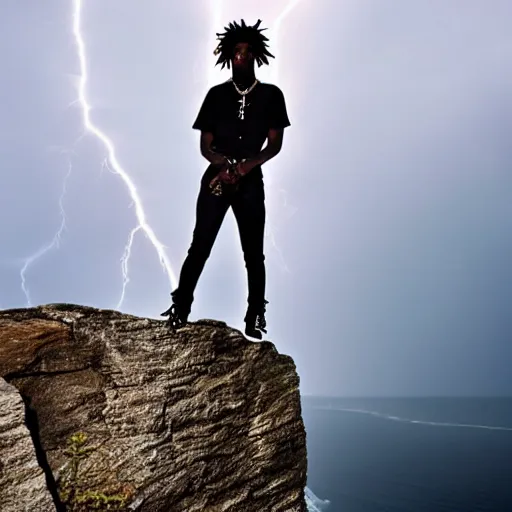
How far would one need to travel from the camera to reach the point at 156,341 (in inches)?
293

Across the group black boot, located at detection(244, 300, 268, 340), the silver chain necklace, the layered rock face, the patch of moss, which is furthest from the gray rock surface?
the silver chain necklace

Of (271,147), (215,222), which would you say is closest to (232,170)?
(271,147)

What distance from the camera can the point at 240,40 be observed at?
824cm

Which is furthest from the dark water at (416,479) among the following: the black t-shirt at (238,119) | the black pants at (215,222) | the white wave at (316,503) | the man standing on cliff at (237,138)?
the black t-shirt at (238,119)

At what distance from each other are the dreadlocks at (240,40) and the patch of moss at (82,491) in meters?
6.28

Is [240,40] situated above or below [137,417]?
above

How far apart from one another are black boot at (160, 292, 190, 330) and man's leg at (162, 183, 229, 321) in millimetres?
257

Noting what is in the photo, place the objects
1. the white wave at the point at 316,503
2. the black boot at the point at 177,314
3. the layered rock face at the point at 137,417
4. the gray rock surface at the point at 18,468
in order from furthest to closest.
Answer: the white wave at the point at 316,503 < the black boot at the point at 177,314 < the layered rock face at the point at 137,417 < the gray rock surface at the point at 18,468

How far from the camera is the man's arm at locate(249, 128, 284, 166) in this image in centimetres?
809

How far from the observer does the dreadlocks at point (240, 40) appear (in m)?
8.23

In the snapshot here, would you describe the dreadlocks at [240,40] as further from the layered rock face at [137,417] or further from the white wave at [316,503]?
the white wave at [316,503]

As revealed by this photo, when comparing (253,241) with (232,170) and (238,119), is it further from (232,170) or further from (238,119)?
(238,119)

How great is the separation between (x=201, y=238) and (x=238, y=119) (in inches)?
81.6

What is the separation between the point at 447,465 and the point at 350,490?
146 feet
